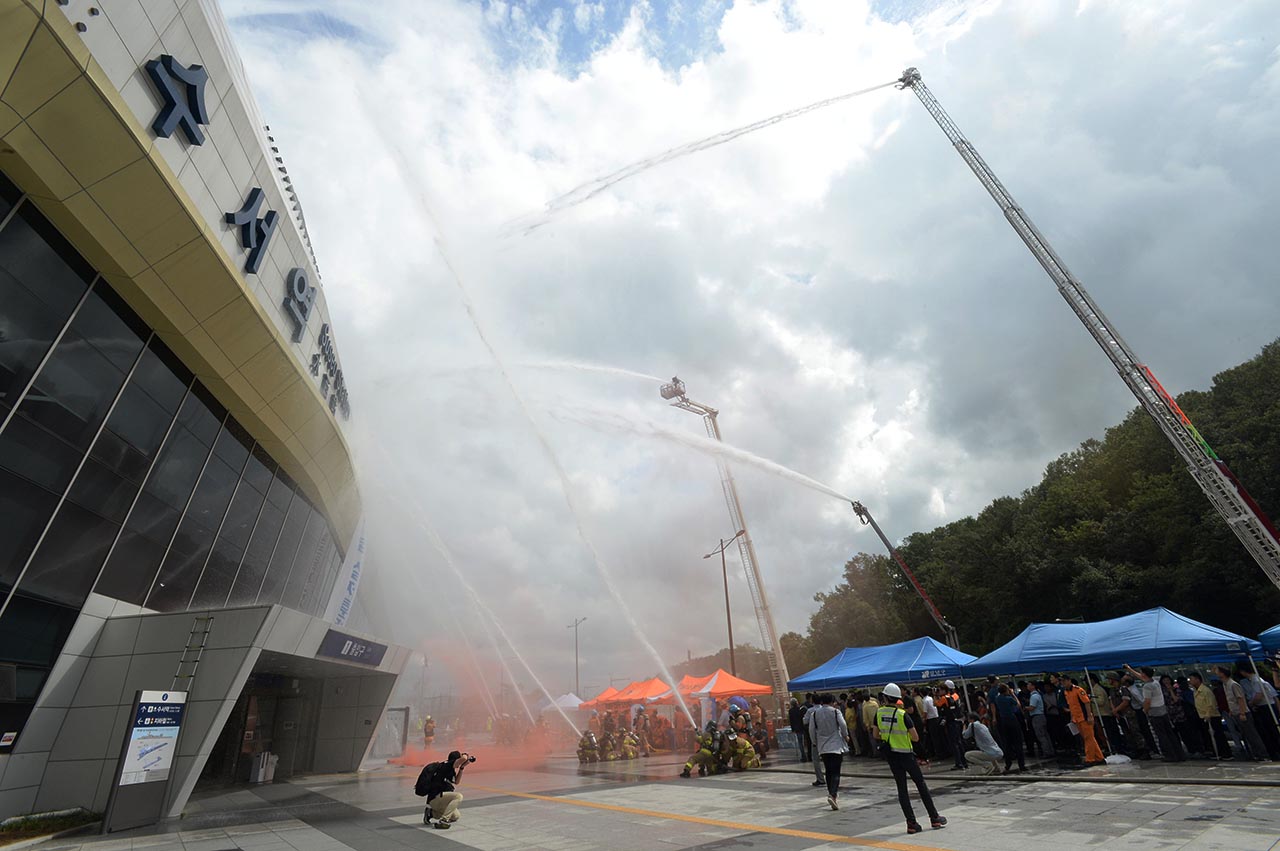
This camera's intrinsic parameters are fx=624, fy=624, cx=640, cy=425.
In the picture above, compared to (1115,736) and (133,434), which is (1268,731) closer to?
(1115,736)

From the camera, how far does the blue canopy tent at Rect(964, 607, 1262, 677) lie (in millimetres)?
13445

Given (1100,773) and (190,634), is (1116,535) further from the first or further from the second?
(190,634)

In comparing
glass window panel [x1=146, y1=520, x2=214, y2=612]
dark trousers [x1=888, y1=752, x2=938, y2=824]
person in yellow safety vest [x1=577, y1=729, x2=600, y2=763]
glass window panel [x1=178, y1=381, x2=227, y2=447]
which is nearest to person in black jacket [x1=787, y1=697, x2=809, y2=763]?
person in yellow safety vest [x1=577, y1=729, x2=600, y2=763]

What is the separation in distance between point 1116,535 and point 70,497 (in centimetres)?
5531

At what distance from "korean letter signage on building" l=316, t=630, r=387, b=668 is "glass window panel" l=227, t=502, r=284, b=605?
3.62 m

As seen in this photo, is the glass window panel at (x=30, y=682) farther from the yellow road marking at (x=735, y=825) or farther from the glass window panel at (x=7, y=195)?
the yellow road marking at (x=735, y=825)

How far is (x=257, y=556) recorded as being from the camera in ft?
66.0

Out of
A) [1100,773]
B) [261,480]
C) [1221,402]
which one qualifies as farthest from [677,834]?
[1221,402]

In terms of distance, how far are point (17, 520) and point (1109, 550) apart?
55.7 meters

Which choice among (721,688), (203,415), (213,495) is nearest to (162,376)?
(203,415)

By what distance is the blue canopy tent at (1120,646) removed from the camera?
13.4 m

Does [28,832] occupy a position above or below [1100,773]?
below

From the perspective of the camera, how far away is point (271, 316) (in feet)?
49.6

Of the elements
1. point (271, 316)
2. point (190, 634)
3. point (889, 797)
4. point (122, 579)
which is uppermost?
point (271, 316)
